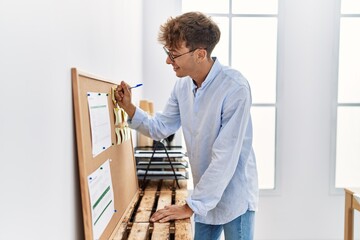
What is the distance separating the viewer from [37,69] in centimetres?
69

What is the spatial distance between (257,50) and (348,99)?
3.22 ft

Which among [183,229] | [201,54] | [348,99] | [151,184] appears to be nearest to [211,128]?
[201,54]

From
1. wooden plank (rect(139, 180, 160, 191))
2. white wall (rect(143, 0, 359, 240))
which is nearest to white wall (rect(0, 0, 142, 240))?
wooden plank (rect(139, 180, 160, 191))

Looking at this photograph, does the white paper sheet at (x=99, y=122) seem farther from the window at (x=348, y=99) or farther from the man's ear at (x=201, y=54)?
the window at (x=348, y=99)

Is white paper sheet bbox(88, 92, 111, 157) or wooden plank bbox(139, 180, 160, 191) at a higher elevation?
white paper sheet bbox(88, 92, 111, 157)

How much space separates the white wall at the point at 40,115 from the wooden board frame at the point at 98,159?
0.02 meters

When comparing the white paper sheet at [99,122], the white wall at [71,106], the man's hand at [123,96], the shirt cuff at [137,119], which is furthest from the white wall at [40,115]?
the shirt cuff at [137,119]

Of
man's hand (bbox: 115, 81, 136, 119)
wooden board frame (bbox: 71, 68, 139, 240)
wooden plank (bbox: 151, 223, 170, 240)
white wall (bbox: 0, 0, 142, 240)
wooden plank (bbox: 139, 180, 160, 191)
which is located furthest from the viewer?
wooden plank (bbox: 139, 180, 160, 191)

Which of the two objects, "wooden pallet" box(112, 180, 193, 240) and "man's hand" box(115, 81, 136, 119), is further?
"man's hand" box(115, 81, 136, 119)

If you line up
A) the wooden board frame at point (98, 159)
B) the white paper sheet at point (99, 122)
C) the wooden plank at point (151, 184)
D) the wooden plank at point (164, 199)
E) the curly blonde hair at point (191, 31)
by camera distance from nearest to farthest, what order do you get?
→ the wooden board frame at point (98, 159)
the white paper sheet at point (99, 122)
the curly blonde hair at point (191, 31)
the wooden plank at point (164, 199)
the wooden plank at point (151, 184)

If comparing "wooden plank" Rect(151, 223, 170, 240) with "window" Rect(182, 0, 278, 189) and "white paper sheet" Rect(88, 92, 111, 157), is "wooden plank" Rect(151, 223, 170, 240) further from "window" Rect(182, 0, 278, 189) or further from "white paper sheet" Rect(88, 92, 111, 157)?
"window" Rect(182, 0, 278, 189)

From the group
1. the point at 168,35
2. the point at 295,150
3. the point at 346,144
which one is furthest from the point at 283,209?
the point at 168,35

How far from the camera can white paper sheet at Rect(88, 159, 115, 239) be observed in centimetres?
98

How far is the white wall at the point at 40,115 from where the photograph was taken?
1.83ft
